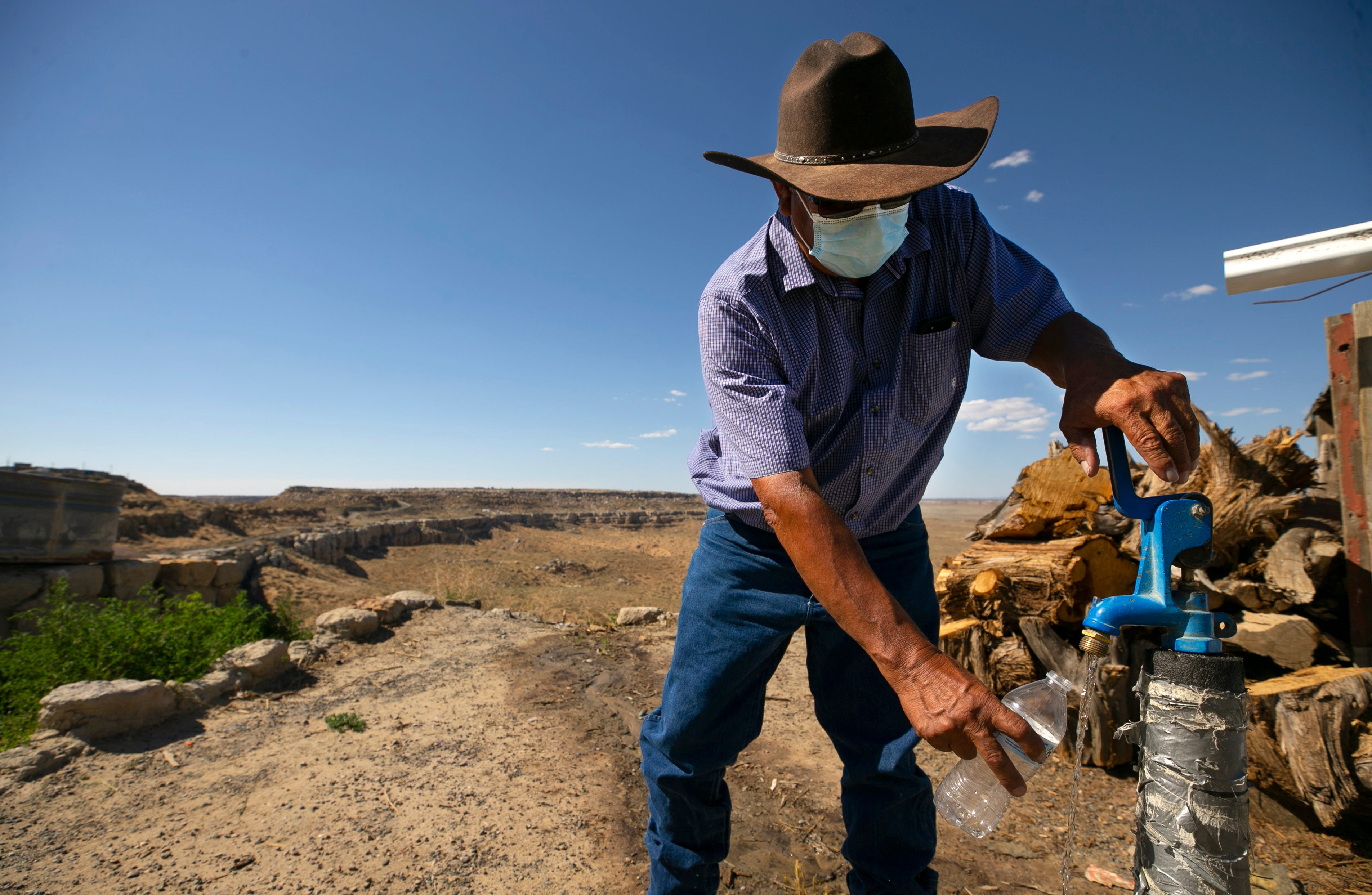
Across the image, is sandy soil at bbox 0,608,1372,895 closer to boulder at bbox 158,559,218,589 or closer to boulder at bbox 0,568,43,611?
boulder at bbox 0,568,43,611

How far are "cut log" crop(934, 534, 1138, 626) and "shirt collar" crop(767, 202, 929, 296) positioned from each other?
2.28 metres

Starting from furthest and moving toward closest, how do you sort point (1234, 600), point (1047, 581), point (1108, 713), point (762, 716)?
point (1047, 581), point (1234, 600), point (1108, 713), point (762, 716)

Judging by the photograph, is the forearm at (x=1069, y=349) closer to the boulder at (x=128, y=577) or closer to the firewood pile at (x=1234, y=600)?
the firewood pile at (x=1234, y=600)

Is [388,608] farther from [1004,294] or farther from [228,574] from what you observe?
[1004,294]

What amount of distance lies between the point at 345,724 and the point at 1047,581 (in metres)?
4.11

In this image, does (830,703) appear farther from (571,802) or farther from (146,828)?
(146,828)

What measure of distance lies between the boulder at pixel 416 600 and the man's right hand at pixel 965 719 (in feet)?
20.4

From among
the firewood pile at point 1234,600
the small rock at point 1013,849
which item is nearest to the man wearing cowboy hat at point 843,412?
the small rock at point 1013,849

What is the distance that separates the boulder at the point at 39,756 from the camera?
3168 mm

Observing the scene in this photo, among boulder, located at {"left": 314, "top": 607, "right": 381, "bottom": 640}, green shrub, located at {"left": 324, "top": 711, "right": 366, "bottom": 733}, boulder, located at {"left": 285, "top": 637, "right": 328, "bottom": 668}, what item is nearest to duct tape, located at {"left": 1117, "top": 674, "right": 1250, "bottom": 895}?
green shrub, located at {"left": 324, "top": 711, "right": 366, "bottom": 733}

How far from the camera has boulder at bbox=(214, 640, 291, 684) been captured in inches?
177

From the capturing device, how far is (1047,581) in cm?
339

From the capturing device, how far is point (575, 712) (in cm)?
403

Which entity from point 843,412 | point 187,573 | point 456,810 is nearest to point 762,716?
point 843,412
